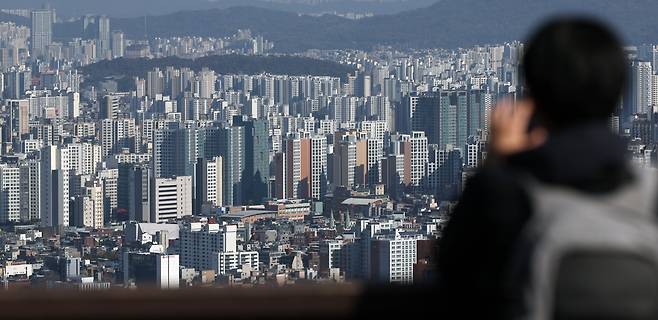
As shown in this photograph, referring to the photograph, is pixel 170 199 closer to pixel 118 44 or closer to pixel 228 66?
pixel 228 66

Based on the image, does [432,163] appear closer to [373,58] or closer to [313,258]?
[313,258]

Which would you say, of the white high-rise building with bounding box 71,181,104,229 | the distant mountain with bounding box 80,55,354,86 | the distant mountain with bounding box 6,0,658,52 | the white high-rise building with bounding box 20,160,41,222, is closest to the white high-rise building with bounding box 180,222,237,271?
the white high-rise building with bounding box 71,181,104,229

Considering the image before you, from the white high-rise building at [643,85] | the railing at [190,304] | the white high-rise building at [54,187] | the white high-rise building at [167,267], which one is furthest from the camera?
the white high-rise building at [643,85]

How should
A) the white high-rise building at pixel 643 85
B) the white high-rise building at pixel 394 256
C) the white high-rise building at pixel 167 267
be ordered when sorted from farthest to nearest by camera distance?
1. the white high-rise building at pixel 643 85
2. the white high-rise building at pixel 167 267
3. the white high-rise building at pixel 394 256

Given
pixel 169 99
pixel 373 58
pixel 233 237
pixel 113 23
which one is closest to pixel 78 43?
pixel 113 23

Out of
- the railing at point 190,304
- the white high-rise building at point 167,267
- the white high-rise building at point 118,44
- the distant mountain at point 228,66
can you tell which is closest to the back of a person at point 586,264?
the railing at point 190,304

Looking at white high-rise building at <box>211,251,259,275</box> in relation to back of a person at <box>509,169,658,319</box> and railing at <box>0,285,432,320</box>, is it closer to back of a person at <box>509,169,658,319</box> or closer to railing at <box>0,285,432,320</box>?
railing at <box>0,285,432,320</box>

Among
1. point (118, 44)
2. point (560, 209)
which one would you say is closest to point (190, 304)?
point (560, 209)

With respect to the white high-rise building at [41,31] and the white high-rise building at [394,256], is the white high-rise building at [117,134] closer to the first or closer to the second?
the white high-rise building at [394,256]
